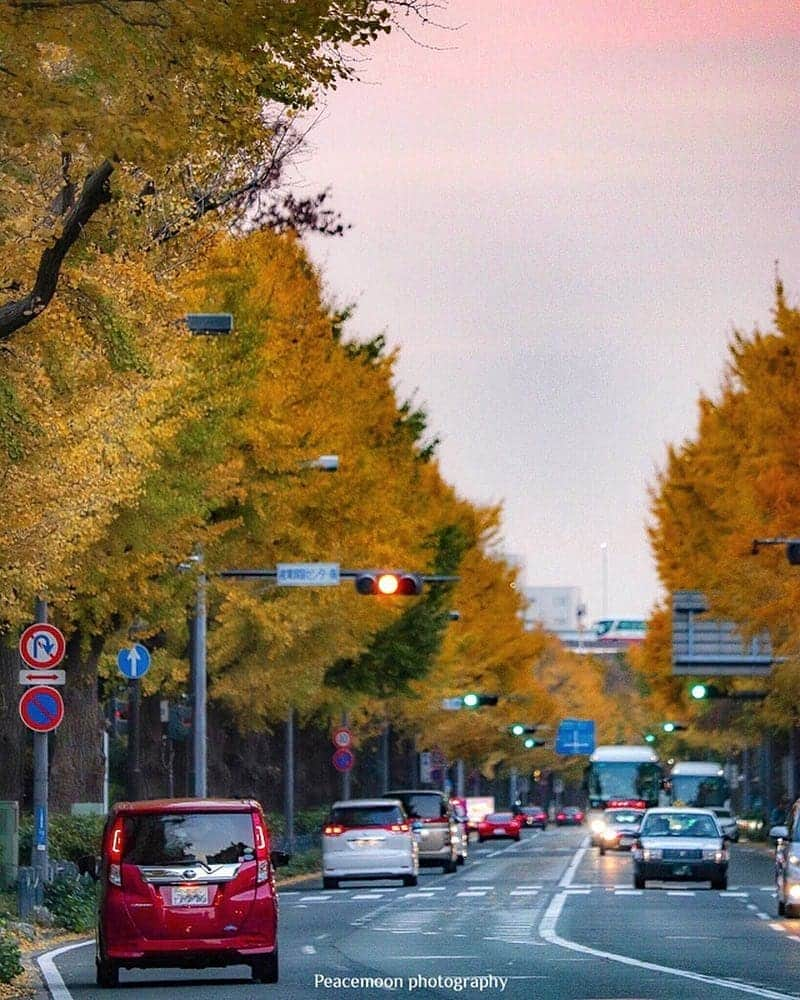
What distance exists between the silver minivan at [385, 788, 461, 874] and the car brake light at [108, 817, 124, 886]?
33692 mm

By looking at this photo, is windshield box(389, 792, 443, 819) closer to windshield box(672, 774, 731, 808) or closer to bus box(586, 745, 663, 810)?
bus box(586, 745, 663, 810)

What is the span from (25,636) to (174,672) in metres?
14.0

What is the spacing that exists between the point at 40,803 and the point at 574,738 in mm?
110192

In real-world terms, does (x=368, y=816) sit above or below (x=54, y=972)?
above

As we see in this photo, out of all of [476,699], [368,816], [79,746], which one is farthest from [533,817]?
[79,746]

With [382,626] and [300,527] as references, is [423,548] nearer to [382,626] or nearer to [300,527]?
[382,626]

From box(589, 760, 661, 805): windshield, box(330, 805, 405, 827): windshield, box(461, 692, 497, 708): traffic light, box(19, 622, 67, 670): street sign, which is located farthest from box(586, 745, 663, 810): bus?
box(19, 622, 67, 670): street sign

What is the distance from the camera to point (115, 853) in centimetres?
2194

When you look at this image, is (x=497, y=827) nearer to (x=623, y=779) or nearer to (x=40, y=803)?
(x=623, y=779)

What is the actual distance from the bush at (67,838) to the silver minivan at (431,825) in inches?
812

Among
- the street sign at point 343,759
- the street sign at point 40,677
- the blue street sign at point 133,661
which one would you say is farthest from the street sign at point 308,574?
the street sign at point 343,759

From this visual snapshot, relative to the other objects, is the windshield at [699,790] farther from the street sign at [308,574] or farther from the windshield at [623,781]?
the street sign at [308,574]

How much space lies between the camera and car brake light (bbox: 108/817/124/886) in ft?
71.6

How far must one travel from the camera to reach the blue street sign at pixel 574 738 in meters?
140
